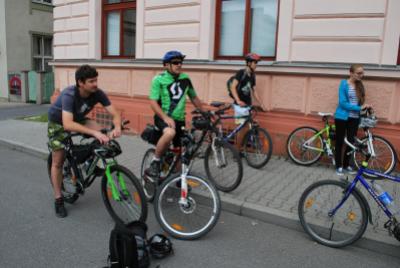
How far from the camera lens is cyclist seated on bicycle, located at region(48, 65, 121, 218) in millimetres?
3746

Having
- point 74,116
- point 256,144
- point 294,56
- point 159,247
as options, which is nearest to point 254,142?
point 256,144

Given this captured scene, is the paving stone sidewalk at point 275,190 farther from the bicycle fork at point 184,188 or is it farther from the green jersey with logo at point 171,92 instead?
the green jersey with logo at point 171,92

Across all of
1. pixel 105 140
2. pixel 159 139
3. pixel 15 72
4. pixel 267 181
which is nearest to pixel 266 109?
pixel 267 181

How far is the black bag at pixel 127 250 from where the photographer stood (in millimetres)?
2906

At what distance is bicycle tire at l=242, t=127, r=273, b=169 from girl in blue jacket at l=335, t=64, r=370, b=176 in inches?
44.4

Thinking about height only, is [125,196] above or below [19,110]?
above

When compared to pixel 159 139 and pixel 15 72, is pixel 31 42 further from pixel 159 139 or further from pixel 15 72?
pixel 159 139

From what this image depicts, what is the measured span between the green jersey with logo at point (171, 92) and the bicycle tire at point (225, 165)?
652 mm

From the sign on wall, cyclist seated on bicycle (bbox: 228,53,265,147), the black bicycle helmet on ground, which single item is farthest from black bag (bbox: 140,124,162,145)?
the sign on wall

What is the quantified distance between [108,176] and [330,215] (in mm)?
2328

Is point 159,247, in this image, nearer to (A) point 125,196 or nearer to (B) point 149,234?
(B) point 149,234

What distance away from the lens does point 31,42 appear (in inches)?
719

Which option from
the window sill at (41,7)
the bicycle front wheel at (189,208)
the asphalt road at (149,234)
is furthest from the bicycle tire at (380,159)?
the window sill at (41,7)

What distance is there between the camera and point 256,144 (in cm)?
627
